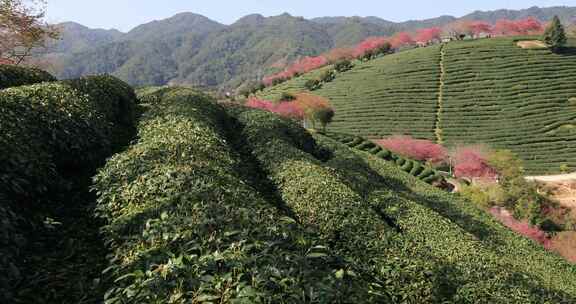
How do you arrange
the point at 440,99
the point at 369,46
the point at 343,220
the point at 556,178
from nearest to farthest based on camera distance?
the point at 343,220 → the point at 556,178 → the point at 440,99 → the point at 369,46

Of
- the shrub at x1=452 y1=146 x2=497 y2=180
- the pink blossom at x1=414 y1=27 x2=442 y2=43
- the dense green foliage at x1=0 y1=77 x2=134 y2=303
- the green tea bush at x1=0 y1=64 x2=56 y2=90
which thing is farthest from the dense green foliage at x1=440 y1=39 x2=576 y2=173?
the dense green foliage at x1=0 y1=77 x2=134 y2=303

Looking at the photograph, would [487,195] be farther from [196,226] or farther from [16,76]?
[196,226]

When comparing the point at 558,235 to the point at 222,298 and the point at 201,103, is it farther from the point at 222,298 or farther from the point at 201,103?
the point at 222,298

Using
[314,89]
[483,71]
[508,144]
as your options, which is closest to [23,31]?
[508,144]

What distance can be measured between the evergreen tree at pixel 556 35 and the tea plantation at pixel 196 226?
8326 cm

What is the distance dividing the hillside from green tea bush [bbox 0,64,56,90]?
5764cm

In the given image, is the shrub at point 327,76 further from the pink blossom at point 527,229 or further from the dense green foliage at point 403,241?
the dense green foliage at point 403,241

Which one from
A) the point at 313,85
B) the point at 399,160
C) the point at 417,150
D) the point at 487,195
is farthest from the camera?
the point at 313,85

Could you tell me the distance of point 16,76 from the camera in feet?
61.8

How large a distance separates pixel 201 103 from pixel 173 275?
16.4 meters

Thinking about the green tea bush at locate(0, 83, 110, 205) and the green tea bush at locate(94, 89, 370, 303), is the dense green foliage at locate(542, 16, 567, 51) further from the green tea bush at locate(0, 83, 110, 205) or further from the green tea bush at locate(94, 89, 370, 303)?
the green tea bush at locate(0, 83, 110, 205)

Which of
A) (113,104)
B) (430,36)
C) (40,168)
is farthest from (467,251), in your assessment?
(430,36)

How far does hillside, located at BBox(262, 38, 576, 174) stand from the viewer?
63.7 meters

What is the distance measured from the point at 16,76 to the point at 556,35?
9637 cm
